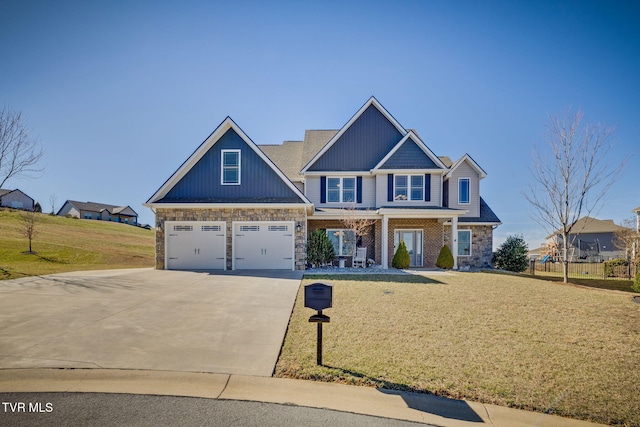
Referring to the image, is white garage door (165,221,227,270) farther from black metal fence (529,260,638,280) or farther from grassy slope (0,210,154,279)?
black metal fence (529,260,638,280)

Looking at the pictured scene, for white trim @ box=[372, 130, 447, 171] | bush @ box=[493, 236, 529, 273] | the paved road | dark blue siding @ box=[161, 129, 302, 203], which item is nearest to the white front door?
white trim @ box=[372, 130, 447, 171]

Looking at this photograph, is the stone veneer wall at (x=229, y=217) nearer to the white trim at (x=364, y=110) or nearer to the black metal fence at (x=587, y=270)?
the white trim at (x=364, y=110)

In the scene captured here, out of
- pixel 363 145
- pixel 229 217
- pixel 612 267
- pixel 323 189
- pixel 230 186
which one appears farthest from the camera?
pixel 363 145

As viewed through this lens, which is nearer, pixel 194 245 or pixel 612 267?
pixel 194 245

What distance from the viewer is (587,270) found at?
21562 mm

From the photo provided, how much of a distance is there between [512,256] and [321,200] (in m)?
12.9

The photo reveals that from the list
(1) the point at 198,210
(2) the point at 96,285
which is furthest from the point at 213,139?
(2) the point at 96,285

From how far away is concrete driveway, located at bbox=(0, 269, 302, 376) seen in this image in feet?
15.4

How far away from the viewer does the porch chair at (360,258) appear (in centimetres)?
1727

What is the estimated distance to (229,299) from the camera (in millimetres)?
8633

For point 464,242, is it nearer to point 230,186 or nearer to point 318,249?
point 318,249

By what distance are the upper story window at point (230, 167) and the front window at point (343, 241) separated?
20.9 ft

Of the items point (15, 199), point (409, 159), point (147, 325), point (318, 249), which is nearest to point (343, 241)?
point (318, 249)

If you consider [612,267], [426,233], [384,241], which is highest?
[426,233]
